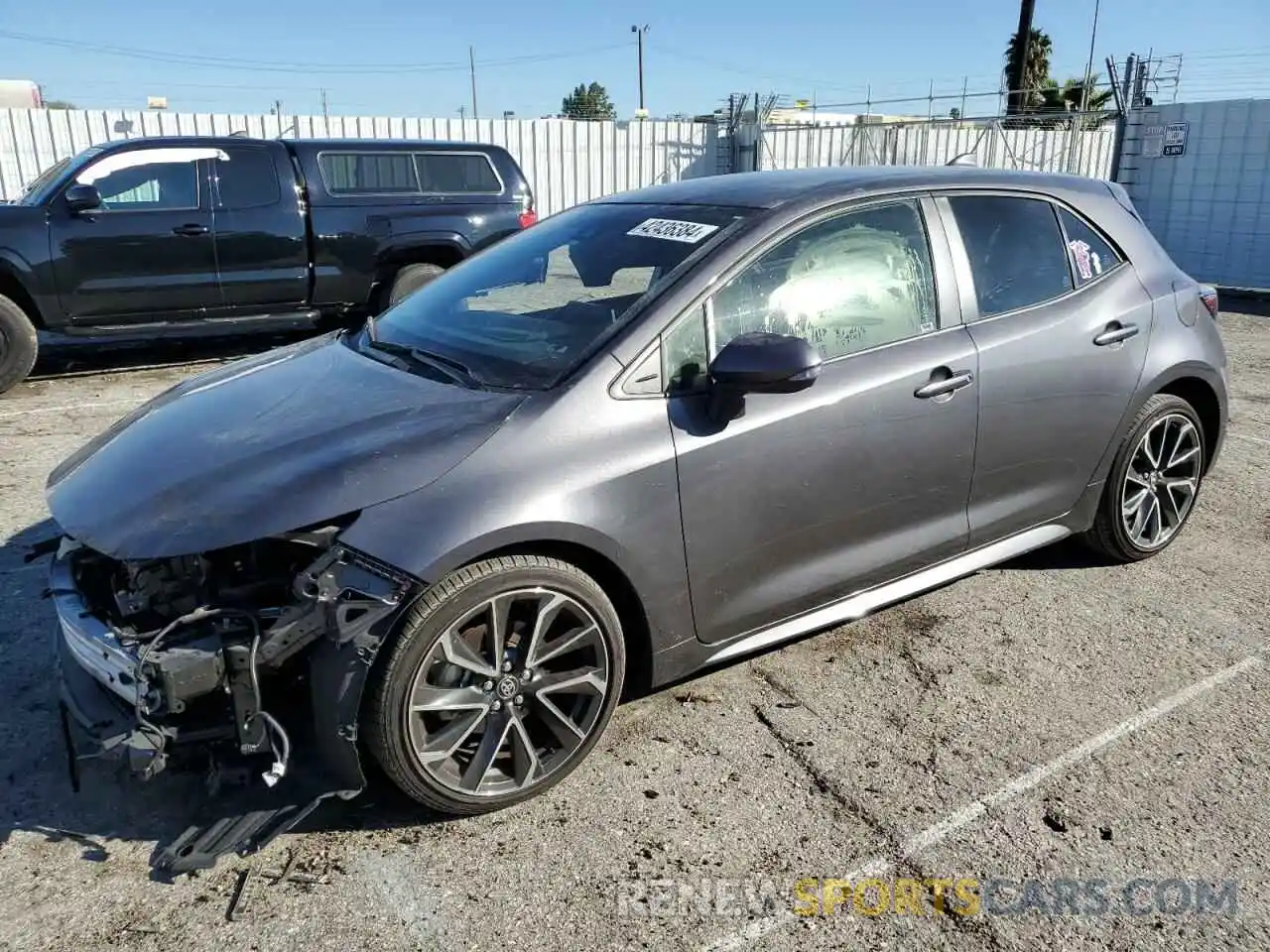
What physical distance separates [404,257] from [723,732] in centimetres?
713

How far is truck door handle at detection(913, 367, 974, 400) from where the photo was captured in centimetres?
335

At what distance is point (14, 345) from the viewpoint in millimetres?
7547

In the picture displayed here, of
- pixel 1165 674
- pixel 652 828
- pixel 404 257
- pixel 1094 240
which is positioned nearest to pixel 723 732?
pixel 652 828

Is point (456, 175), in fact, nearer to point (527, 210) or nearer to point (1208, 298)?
point (527, 210)

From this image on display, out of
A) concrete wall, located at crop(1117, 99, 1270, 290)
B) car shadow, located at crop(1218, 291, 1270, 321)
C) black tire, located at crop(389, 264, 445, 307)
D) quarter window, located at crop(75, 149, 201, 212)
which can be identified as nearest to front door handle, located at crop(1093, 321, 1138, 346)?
black tire, located at crop(389, 264, 445, 307)

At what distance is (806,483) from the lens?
10.2 feet

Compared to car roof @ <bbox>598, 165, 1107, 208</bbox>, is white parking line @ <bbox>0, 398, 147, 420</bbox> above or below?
below

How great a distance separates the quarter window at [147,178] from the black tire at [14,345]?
1129 mm

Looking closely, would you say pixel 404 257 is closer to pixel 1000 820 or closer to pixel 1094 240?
pixel 1094 240

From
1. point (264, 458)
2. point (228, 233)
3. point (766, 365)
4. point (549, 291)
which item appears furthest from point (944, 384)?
point (228, 233)

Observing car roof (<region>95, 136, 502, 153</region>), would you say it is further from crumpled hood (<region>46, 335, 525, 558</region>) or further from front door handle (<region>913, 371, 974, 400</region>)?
front door handle (<region>913, 371, 974, 400</region>)

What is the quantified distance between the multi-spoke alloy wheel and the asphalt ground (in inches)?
22.5

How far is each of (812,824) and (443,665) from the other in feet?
3.67

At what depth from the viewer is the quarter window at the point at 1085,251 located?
4.00m
